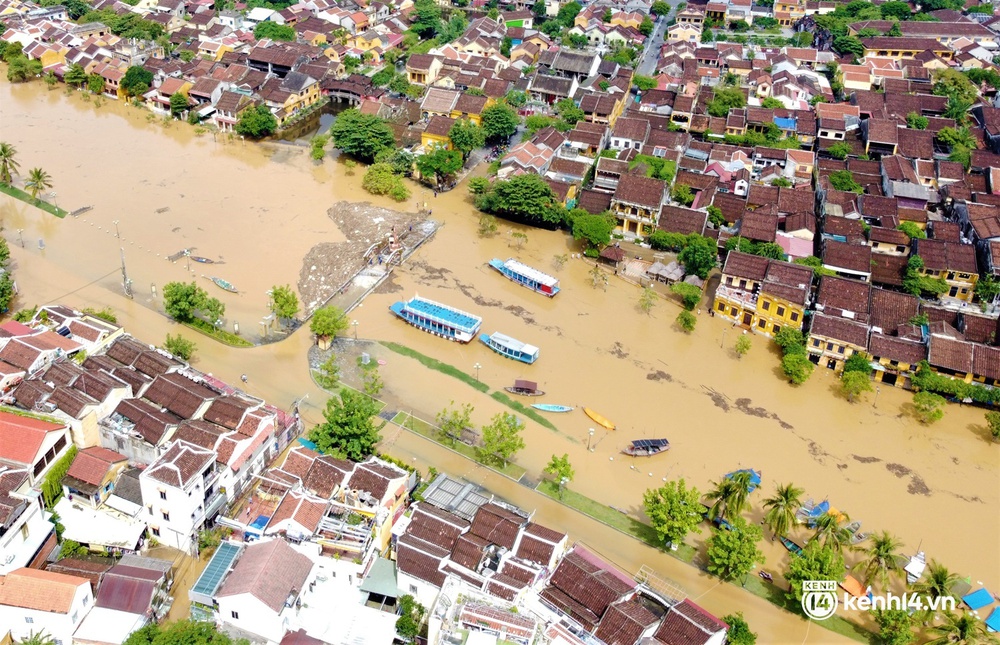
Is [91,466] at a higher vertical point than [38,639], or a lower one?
higher

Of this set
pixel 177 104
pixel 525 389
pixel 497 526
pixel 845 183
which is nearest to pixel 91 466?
pixel 497 526

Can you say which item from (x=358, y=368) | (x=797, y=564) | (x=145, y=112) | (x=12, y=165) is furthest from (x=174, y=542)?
(x=145, y=112)

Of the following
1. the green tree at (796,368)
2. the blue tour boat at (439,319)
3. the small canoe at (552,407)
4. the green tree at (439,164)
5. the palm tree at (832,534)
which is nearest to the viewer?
the palm tree at (832,534)

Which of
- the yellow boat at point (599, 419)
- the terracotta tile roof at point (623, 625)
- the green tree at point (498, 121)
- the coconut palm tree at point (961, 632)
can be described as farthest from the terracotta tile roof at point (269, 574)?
the green tree at point (498, 121)

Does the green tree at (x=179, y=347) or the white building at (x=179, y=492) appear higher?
the white building at (x=179, y=492)

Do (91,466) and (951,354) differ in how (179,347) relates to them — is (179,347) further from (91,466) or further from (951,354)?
(951,354)

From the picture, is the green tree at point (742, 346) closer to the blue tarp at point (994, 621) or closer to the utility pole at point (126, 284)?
the blue tarp at point (994, 621)
